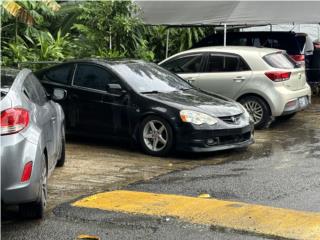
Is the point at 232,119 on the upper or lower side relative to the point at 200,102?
lower

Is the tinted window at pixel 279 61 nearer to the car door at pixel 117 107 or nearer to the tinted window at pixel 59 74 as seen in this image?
the car door at pixel 117 107

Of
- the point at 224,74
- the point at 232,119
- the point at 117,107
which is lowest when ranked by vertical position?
the point at 232,119

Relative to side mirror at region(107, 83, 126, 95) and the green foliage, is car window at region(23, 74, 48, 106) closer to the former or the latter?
side mirror at region(107, 83, 126, 95)

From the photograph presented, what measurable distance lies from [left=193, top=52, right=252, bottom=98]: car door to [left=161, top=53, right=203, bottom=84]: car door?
0.43ft

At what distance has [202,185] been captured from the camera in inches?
278

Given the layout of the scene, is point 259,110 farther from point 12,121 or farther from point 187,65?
point 12,121

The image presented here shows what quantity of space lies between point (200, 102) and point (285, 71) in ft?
9.52

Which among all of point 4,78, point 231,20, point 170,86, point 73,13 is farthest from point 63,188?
point 73,13

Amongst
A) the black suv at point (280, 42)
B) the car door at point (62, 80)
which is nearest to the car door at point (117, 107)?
the car door at point (62, 80)

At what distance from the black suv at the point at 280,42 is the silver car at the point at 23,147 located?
32.4 feet

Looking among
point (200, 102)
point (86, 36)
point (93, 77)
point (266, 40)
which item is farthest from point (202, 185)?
point (86, 36)

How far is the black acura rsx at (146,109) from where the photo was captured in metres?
8.61

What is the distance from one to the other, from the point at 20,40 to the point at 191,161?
349 inches

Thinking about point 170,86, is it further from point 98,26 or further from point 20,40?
point 20,40
